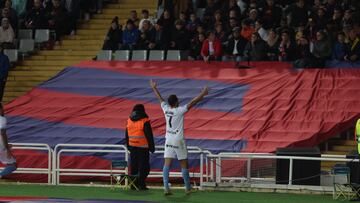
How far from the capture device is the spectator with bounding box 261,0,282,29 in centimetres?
3269

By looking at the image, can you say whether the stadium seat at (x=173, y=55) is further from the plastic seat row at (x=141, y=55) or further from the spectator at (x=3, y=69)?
the spectator at (x=3, y=69)

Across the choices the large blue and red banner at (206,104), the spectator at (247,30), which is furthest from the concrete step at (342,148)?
the spectator at (247,30)

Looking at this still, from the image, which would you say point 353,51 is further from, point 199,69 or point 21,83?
point 21,83

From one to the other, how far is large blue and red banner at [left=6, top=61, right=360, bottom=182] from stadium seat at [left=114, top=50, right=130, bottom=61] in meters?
0.46

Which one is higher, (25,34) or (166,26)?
(166,26)

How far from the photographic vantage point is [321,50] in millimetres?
30703

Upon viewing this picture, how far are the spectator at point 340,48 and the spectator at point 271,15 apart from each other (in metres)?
2.45

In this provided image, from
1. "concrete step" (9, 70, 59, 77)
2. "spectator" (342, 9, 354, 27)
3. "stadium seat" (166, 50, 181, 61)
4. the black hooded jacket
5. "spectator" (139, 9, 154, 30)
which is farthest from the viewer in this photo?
"concrete step" (9, 70, 59, 77)

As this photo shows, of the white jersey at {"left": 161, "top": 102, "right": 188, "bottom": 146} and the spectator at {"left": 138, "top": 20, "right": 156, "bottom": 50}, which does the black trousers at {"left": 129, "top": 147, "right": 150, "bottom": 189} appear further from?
the spectator at {"left": 138, "top": 20, "right": 156, "bottom": 50}

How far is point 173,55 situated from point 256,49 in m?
2.50

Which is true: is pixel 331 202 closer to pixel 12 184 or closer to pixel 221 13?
pixel 12 184

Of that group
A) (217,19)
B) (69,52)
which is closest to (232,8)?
(217,19)

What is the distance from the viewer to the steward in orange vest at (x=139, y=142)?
84.6ft

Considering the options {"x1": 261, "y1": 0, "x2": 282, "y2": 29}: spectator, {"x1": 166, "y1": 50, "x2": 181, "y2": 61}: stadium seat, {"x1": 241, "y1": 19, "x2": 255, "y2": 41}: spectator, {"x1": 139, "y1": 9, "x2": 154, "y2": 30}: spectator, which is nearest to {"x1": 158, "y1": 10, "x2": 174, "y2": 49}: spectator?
{"x1": 166, "y1": 50, "x2": 181, "y2": 61}: stadium seat
